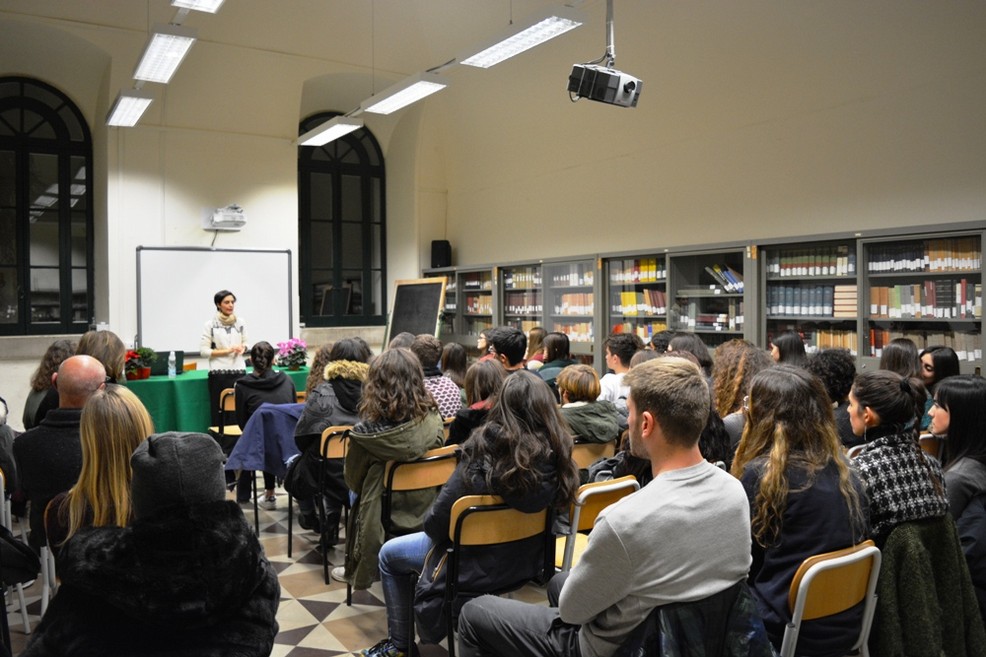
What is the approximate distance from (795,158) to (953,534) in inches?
174

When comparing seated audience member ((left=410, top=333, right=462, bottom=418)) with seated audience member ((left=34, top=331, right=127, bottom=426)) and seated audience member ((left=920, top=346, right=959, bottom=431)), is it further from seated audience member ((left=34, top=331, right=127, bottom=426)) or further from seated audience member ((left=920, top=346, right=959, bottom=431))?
seated audience member ((left=920, top=346, right=959, bottom=431))

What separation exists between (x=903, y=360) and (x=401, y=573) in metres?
2.98

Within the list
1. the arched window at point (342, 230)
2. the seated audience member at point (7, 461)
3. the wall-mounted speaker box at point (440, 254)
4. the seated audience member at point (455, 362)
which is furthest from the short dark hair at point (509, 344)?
the arched window at point (342, 230)

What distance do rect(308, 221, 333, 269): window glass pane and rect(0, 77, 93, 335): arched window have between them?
2640 millimetres

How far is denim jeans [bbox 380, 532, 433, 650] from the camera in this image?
294cm

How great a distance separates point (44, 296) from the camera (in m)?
8.52

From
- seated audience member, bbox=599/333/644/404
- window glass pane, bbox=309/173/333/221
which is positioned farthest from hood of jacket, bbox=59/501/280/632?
window glass pane, bbox=309/173/333/221

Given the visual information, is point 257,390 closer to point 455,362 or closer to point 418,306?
point 455,362

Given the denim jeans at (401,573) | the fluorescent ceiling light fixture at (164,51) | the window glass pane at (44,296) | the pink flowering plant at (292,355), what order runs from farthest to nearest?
the window glass pane at (44,296), the pink flowering plant at (292,355), the fluorescent ceiling light fixture at (164,51), the denim jeans at (401,573)

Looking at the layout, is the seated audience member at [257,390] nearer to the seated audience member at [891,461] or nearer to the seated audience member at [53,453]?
the seated audience member at [53,453]

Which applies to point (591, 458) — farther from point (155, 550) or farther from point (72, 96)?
point (72, 96)

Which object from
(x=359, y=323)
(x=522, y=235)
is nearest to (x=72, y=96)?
(x=359, y=323)

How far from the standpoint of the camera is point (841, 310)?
5.63m

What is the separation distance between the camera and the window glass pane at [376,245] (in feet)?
34.7
